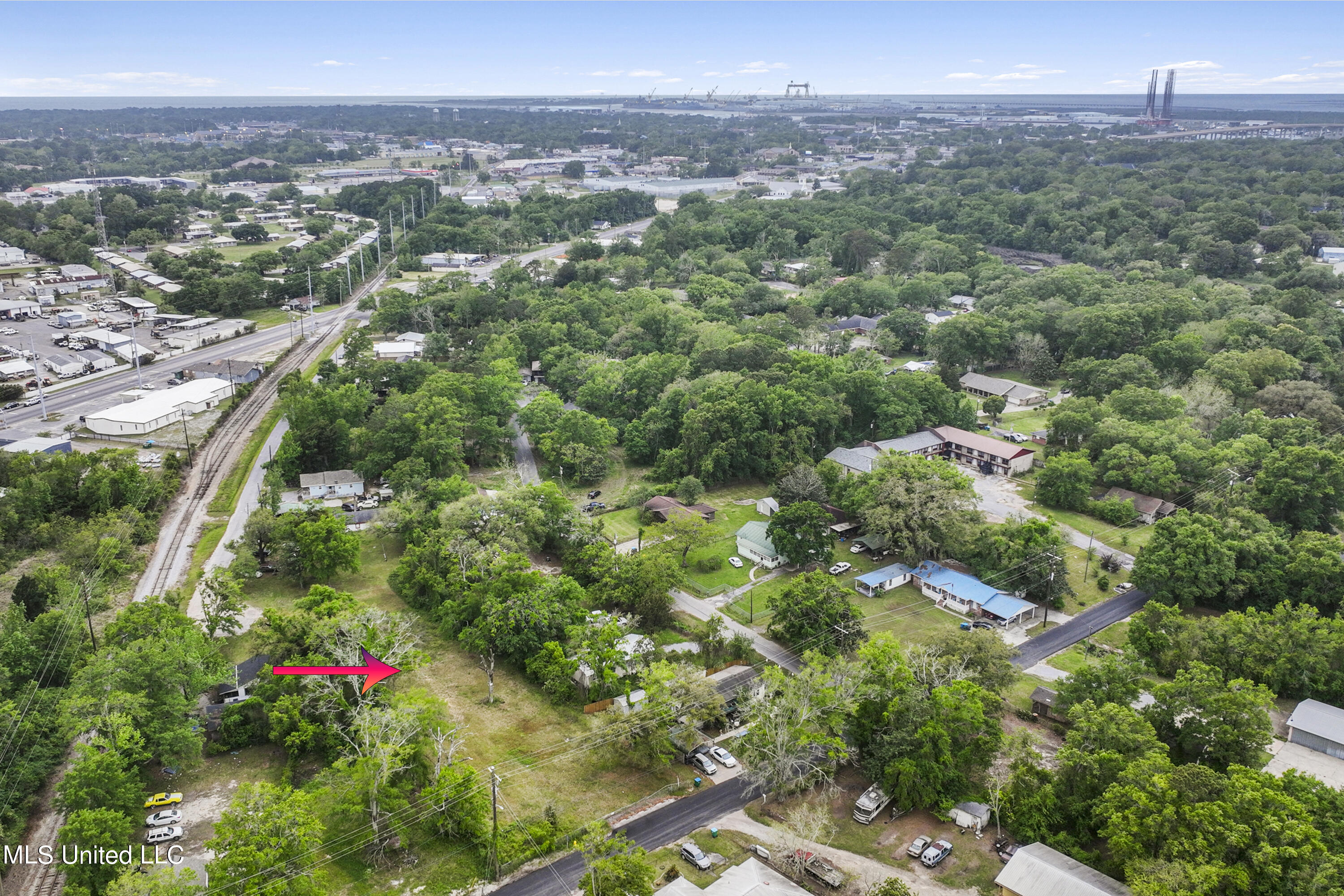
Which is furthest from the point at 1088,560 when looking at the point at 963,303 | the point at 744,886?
the point at 963,303

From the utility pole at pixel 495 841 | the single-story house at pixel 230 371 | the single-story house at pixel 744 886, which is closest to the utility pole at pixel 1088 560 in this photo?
the single-story house at pixel 744 886

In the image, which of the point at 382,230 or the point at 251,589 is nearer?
the point at 251,589

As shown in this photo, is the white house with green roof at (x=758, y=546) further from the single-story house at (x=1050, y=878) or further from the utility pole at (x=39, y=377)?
the utility pole at (x=39, y=377)

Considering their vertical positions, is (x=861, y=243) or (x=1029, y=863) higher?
(x=861, y=243)

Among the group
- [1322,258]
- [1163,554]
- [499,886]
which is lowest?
[499,886]

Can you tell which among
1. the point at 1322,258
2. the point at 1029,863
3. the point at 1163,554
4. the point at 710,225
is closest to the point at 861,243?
the point at 710,225

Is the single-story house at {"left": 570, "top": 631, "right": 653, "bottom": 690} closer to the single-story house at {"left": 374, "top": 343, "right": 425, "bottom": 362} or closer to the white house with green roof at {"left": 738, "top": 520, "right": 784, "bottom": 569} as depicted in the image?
the white house with green roof at {"left": 738, "top": 520, "right": 784, "bottom": 569}

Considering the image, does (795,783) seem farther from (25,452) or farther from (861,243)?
(861,243)
